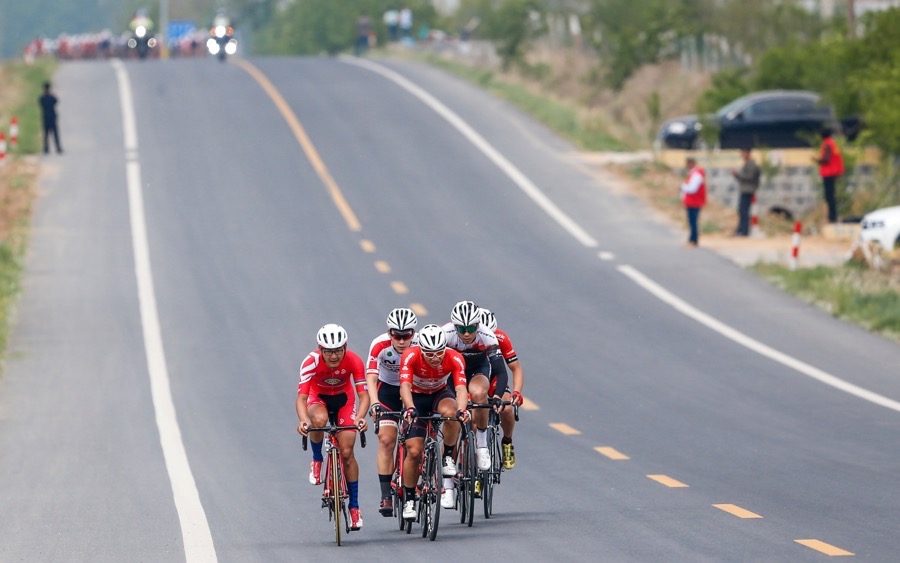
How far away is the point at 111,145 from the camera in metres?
41.6

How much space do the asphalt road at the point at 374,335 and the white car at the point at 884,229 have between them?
2513 millimetres

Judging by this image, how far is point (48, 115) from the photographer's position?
40438 millimetres

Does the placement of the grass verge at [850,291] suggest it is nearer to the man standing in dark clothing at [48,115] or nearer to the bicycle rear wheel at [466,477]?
the bicycle rear wheel at [466,477]

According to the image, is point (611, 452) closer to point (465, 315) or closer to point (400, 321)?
point (465, 315)

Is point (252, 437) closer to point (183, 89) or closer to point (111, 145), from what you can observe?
point (111, 145)

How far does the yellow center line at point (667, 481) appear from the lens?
15.5 metres

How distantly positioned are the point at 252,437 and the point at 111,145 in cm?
2413

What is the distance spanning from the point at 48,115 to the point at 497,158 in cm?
1079

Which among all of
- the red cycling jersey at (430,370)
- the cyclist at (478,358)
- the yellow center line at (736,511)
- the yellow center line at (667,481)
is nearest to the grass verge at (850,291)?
the yellow center line at (667,481)

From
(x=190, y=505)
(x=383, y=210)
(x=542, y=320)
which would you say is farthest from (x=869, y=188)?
(x=190, y=505)

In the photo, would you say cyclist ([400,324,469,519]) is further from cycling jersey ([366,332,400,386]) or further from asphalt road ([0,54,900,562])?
asphalt road ([0,54,900,562])

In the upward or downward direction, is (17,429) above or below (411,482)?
below

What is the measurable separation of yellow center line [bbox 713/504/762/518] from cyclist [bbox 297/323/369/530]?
3.12 meters

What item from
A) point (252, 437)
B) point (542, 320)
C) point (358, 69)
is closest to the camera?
point (252, 437)
